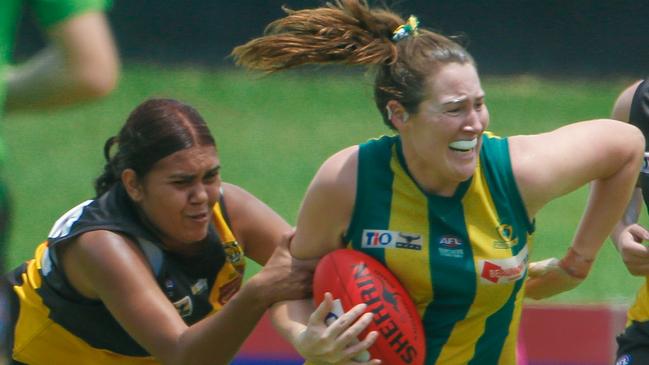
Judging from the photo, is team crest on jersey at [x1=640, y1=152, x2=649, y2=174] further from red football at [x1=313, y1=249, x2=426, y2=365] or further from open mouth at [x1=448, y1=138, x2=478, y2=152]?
red football at [x1=313, y1=249, x2=426, y2=365]

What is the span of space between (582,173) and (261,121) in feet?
24.7

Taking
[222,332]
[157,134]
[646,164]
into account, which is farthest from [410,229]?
[646,164]

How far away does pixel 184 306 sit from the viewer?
4066mm

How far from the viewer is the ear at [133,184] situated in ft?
13.0

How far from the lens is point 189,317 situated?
4.12 metres

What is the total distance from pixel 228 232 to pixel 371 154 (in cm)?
67

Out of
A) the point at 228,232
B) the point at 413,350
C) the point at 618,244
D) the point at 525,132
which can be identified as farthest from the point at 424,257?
the point at 525,132

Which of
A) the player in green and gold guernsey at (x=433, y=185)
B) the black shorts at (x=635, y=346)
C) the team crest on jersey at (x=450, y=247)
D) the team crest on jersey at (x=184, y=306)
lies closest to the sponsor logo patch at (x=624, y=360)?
the black shorts at (x=635, y=346)

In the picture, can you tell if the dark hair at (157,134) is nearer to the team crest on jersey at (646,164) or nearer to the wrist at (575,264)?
the wrist at (575,264)

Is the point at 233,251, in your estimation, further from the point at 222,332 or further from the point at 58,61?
the point at 58,61

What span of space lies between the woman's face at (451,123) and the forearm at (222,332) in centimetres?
64

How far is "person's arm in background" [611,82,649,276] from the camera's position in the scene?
409cm

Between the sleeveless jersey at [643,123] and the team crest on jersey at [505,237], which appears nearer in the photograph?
the team crest on jersey at [505,237]

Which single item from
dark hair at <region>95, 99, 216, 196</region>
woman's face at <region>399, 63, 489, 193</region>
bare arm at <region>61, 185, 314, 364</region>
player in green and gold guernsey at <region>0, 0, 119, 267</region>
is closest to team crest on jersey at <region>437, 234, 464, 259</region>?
woman's face at <region>399, 63, 489, 193</region>
